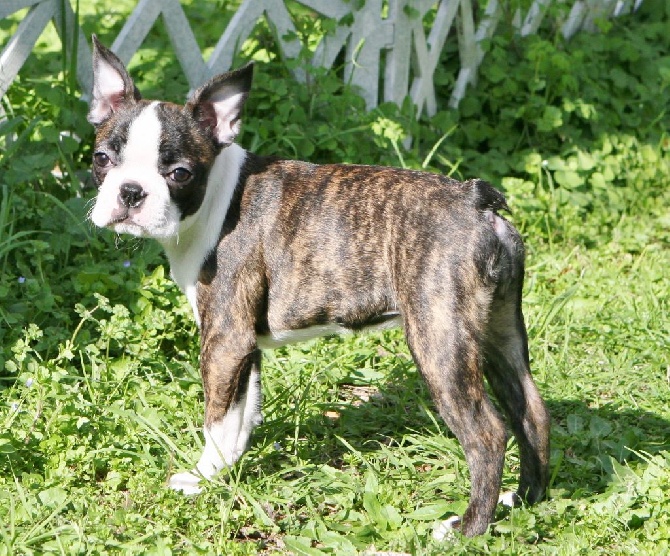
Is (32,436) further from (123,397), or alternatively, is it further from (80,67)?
(80,67)

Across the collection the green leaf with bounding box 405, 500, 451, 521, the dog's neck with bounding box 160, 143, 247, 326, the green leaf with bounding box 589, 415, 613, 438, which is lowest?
the green leaf with bounding box 405, 500, 451, 521

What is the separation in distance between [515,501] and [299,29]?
404 centimetres

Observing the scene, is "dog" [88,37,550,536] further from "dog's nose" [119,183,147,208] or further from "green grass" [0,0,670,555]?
"green grass" [0,0,670,555]

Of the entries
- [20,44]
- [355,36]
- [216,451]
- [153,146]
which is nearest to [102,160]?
[153,146]

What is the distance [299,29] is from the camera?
25.2ft

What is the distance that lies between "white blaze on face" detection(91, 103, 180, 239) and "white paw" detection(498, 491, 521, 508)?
189cm

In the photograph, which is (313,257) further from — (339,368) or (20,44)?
(20,44)

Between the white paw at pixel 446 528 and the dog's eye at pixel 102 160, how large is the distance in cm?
208

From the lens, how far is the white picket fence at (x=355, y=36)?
6.62 metres

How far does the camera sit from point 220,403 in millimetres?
4840

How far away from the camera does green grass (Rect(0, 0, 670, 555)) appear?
4664 millimetres

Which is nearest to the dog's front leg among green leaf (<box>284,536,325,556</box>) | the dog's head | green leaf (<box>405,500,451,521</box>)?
green leaf (<box>284,536,325,556</box>)

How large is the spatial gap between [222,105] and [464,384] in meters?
1.63

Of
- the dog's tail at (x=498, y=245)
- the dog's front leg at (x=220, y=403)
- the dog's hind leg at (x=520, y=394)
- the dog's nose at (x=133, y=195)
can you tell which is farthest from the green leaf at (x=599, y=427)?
the dog's nose at (x=133, y=195)
